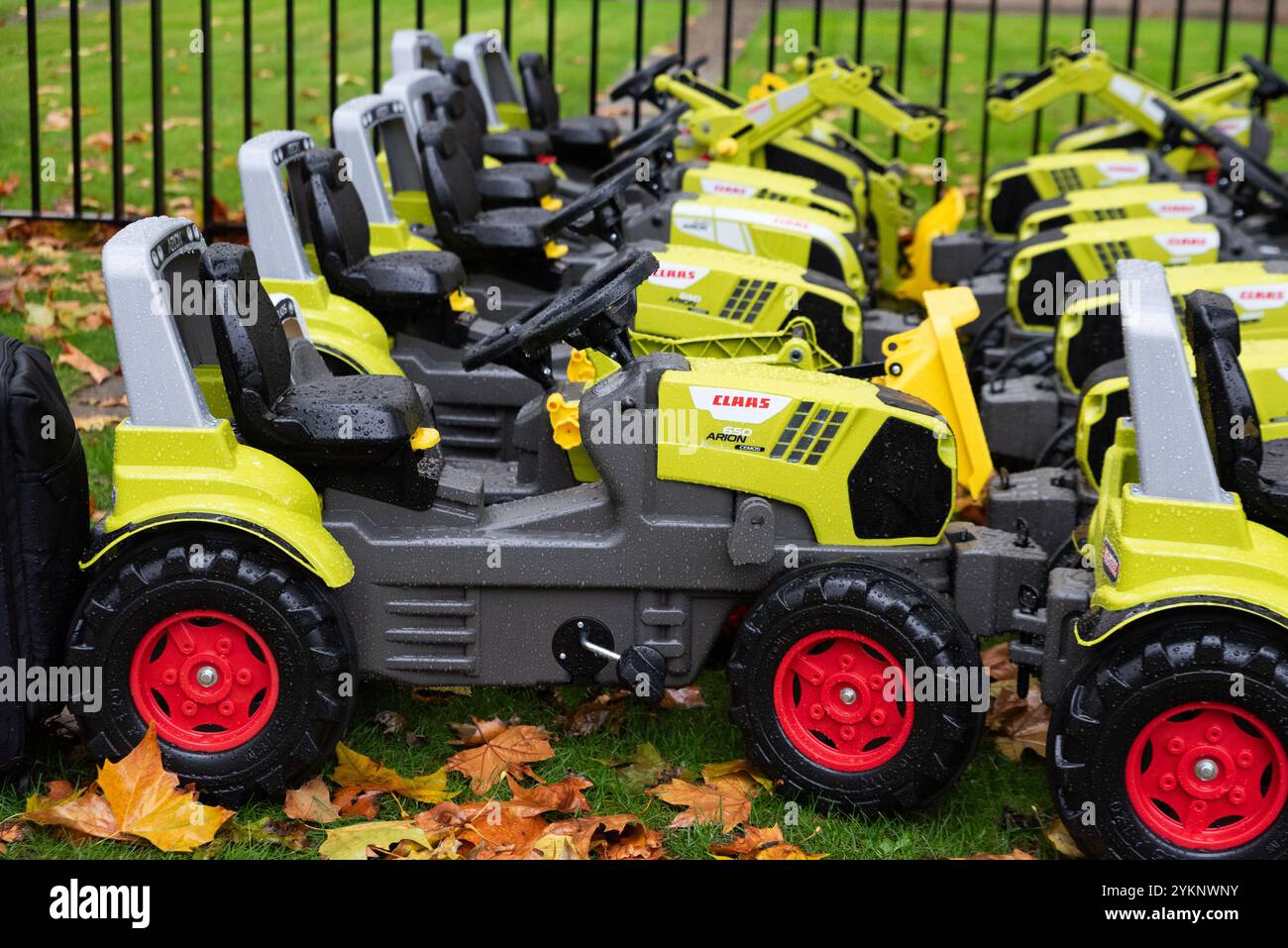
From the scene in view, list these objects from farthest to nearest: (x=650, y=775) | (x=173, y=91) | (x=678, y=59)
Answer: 1. (x=173, y=91)
2. (x=678, y=59)
3. (x=650, y=775)

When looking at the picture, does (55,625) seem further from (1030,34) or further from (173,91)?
(1030,34)

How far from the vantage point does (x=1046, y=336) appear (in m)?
6.26

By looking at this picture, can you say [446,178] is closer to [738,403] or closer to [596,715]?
[596,715]

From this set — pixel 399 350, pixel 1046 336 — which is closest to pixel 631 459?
pixel 399 350

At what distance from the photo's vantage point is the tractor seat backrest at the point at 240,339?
3.79 m

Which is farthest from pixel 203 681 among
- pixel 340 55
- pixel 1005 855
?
pixel 340 55

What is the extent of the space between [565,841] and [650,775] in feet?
1.48

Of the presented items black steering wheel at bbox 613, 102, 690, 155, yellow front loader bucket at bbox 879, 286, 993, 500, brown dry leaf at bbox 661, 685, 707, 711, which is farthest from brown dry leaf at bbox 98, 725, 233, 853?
black steering wheel at bbox 613, 102, 690, 155

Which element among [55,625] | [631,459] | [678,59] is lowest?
[55,625]

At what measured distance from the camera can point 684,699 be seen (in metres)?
4.47

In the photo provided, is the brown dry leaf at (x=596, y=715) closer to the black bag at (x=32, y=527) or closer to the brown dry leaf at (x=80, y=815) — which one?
the brown dry leaf at (x=80, y=815)

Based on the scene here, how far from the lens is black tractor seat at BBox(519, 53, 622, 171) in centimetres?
880

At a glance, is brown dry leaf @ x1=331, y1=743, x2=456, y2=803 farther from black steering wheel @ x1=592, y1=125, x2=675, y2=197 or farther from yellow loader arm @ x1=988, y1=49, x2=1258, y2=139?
yellow loader arm @ x1=988, y1=49, x2=1258, y2=139

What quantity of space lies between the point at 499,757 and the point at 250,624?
70cm
